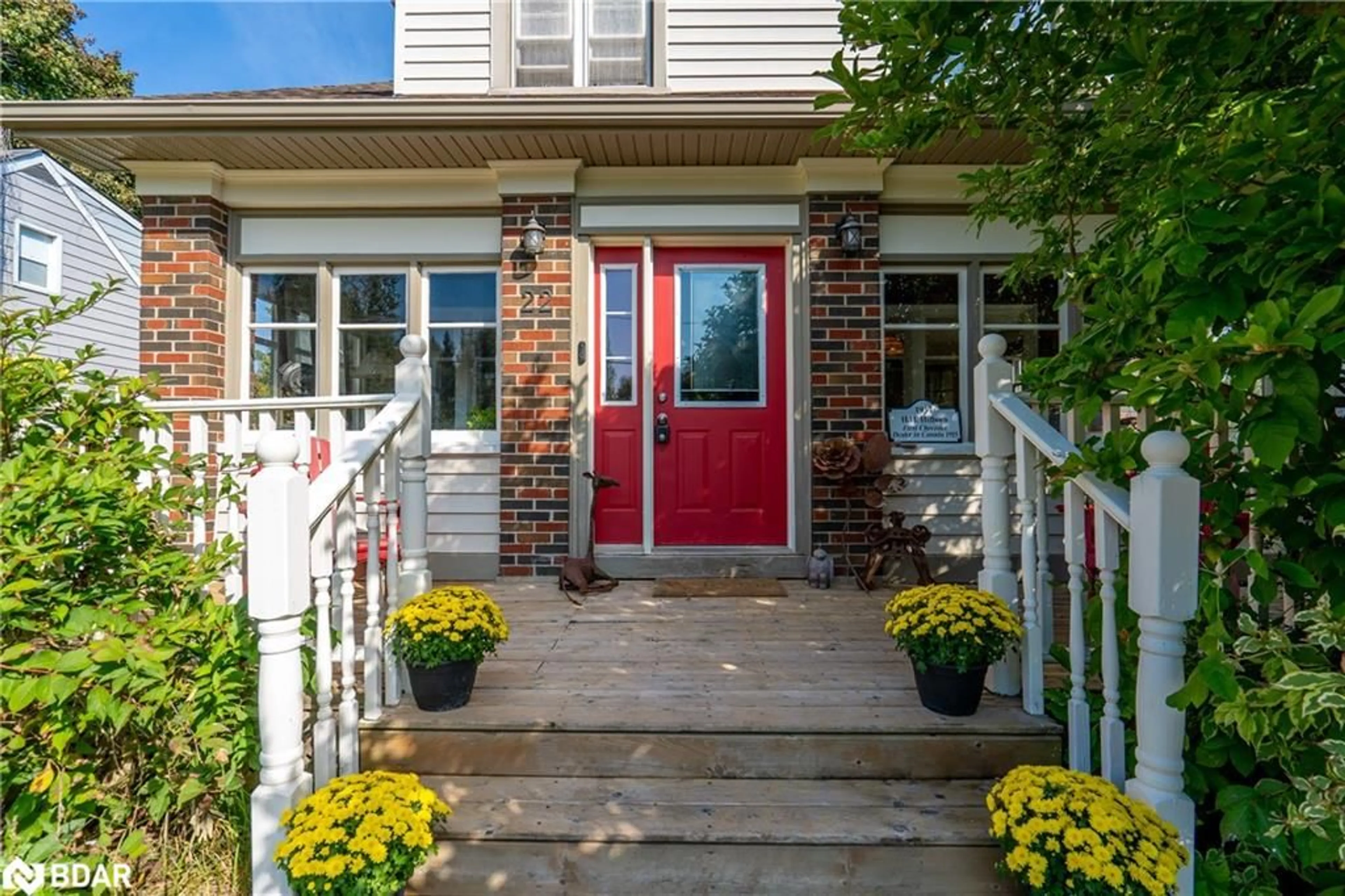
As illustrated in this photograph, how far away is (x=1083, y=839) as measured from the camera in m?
1.32

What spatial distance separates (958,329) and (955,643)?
274 cm

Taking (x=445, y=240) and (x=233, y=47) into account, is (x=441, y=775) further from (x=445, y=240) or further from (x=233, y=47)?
(x=233, y=47)

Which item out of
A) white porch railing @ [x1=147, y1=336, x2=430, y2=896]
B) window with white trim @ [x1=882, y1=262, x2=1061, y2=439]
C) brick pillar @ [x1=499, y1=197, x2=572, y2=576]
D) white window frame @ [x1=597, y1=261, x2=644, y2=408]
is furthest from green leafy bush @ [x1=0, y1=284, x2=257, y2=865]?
window with white trim @ [x1=882, y1=262, x2=1061, y2=439]

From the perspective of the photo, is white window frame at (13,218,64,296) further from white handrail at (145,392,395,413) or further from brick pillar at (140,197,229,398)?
white handrail at (145,392,395,413)

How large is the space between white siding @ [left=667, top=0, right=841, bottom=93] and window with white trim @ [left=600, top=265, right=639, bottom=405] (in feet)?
4.40

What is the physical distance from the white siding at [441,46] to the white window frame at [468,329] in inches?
48.1

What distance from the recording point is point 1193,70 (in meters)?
1.44

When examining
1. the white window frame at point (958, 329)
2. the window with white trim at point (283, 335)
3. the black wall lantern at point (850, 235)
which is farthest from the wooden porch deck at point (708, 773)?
the window with white trim at point (283, 335)

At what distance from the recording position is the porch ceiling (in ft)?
11.0

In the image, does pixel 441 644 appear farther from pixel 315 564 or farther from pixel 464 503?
pixel 464 503

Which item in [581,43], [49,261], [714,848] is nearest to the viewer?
[714,848]

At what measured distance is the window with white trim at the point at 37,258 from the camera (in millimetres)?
7453

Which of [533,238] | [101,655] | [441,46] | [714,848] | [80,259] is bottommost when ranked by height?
[714,848]

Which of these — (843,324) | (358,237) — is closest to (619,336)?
(843,324)
